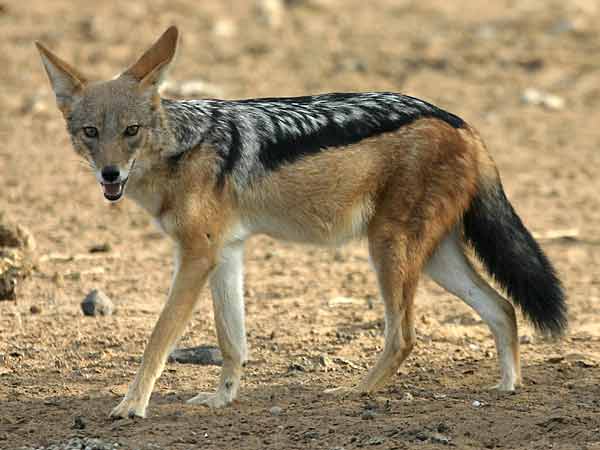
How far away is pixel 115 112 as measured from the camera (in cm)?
607

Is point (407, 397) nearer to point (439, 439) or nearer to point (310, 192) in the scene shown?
point (439, 439)

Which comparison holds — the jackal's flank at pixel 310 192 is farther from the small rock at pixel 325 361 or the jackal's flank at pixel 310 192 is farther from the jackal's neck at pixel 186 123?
the small rock at pixel 325 361

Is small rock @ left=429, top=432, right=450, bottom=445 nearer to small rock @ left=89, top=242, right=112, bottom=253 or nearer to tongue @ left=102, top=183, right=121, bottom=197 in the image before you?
tongue @ left=102, top=183, right=121, bottom=197

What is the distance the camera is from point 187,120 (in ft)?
20.8

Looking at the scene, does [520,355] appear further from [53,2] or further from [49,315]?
[53,2]

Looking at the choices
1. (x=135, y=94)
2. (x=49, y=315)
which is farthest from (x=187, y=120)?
(x=49, y=315)

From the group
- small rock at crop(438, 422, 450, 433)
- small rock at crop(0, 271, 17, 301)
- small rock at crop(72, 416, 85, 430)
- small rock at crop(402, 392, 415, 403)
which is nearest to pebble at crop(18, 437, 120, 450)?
small rock at crop(72, 416, 85, 430)

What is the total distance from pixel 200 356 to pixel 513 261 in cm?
187

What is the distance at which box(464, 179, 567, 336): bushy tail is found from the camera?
6.53m

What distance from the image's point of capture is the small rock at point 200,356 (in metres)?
7.02

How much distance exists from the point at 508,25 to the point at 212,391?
1135 cm

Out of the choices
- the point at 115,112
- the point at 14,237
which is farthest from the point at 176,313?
the point at 14,237

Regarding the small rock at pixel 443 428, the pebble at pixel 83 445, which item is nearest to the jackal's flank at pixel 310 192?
the pebble at pixel 83 445

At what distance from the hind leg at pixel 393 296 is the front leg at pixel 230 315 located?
1.71ft
